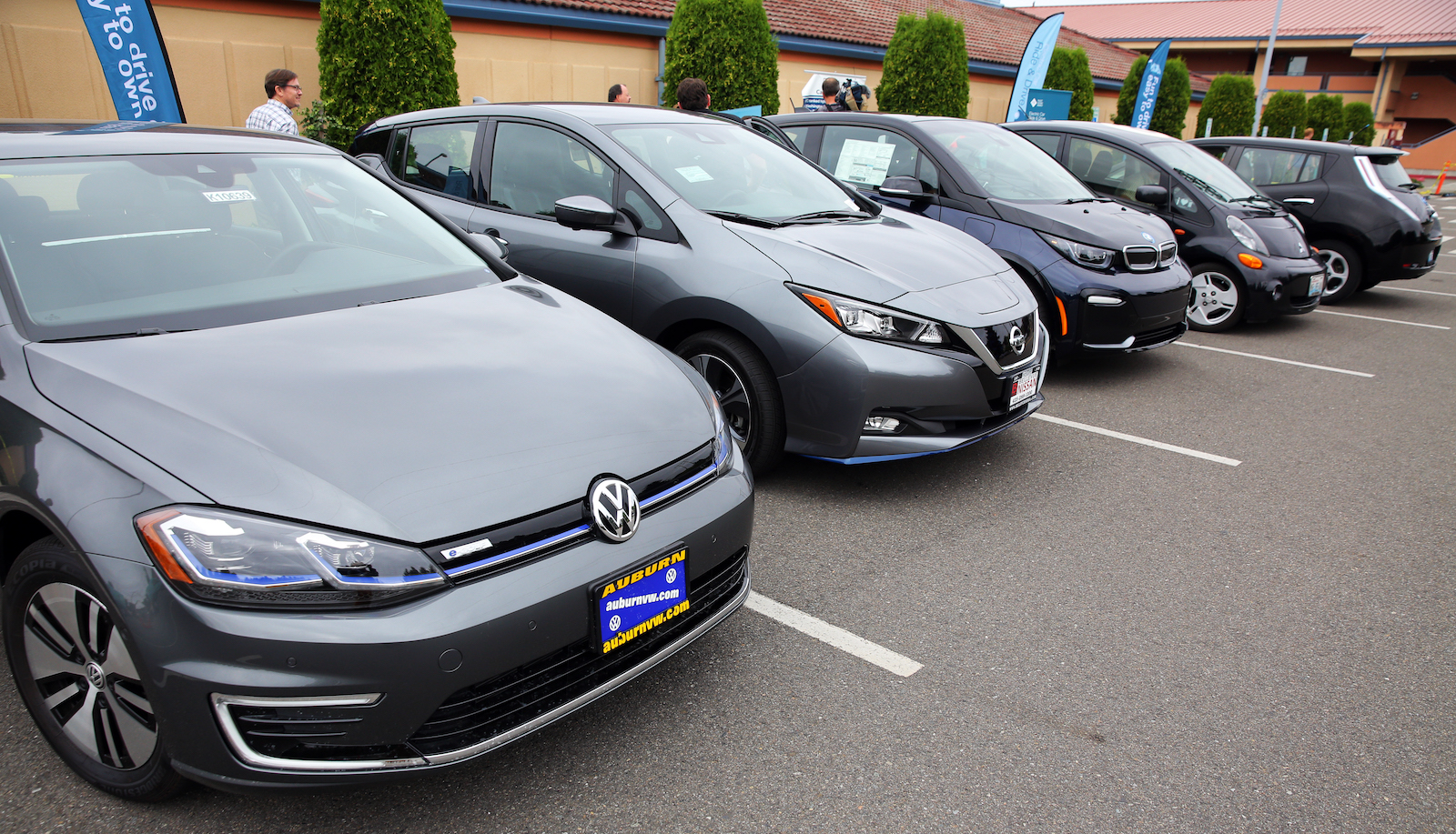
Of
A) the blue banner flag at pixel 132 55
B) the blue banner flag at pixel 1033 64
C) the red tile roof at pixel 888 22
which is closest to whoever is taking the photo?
the blue banner flag at pixel 132 55

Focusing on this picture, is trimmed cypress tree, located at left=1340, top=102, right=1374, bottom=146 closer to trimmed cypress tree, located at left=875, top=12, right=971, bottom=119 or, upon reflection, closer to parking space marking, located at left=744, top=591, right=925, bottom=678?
trimmed cypress tree, located at left=875, top=12, right=971, bottom=119

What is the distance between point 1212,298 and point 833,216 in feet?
16.3

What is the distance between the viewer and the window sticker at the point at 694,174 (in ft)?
14.3

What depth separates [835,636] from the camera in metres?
2.94

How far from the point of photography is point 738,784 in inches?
89.1

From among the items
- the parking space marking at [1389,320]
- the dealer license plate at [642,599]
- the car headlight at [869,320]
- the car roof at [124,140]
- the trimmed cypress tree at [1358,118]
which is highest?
the trimmed cypress tree at [1358,118]

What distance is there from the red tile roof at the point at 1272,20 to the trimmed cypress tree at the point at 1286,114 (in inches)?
368

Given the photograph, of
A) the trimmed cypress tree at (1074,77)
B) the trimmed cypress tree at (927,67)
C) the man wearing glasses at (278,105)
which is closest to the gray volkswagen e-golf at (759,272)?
the man wearing glasses at (278,105)

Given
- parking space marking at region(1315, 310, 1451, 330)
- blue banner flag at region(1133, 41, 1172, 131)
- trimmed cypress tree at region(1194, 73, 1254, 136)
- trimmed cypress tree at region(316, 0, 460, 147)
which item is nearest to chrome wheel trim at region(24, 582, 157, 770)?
trimmed cypress tree at region(316, 0, 460, 147)

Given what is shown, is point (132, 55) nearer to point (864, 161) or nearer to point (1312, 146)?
point (864, 161)

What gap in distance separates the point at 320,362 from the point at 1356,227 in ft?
33.8

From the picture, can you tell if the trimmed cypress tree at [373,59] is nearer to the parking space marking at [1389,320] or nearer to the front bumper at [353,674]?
the front bumper at [353,674]

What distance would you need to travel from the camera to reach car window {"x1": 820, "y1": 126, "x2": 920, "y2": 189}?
6375 millimetres

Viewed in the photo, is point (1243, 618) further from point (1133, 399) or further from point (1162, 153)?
point (1162, 153)
